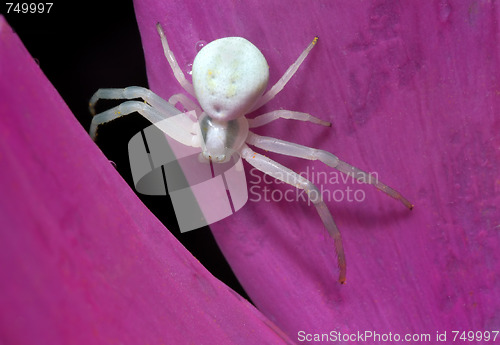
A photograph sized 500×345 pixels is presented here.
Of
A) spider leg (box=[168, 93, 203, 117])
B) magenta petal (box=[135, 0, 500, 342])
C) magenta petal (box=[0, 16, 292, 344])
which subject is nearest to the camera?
magenta petal (box=[0, 16, 292, 344])

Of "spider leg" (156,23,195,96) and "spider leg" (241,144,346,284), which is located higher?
"spider leg" (156,23,195,96)

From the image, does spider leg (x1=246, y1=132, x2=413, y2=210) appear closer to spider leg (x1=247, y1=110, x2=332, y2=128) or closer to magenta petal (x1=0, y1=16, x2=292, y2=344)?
spider leg (x1=247, y1=110, x2=332, y2=128)

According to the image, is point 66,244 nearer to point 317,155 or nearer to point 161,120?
point 317,155

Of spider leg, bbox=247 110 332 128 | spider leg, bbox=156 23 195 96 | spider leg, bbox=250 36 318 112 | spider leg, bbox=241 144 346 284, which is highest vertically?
spider leg, bbox=156 23 195 96

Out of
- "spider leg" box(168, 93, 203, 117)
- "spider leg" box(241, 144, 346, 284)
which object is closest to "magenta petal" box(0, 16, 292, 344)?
"spider leg" box(241, 144, 346, 284)

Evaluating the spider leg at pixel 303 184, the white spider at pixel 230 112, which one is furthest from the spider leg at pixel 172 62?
the spider leg at pixel 303 184

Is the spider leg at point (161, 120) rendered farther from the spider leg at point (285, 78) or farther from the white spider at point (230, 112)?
the spider leg at point (285, 78)
